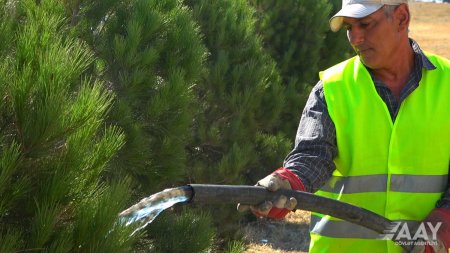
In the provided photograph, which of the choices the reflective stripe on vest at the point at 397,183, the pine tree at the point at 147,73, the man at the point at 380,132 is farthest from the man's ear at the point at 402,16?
the pine tree at the point at 147,73

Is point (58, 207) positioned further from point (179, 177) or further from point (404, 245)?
point (179, 177)

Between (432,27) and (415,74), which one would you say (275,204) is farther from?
(432,27)

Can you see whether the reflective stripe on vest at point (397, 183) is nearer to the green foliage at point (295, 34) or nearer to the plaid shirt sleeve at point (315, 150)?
the plaid shirt sleeve at point (315, 150)

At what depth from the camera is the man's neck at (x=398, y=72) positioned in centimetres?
350

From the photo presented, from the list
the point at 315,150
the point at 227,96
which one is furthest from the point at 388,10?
the point at 227,96

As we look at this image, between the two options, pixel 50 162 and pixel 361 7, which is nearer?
pixel 50 162

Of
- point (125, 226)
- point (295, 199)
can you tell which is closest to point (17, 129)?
point (125, 226)

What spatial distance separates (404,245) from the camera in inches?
133

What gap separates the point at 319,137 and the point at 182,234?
45.9 inches

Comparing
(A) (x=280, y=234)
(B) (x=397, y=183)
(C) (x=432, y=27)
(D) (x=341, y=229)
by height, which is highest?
(B) (x=397, y=183)

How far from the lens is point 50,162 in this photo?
2.83 m

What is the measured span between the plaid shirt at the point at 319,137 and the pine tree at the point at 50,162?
0.70 m

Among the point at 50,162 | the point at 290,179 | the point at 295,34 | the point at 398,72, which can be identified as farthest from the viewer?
the point at 295,34

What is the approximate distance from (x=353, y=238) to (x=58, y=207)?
1.24 metres
